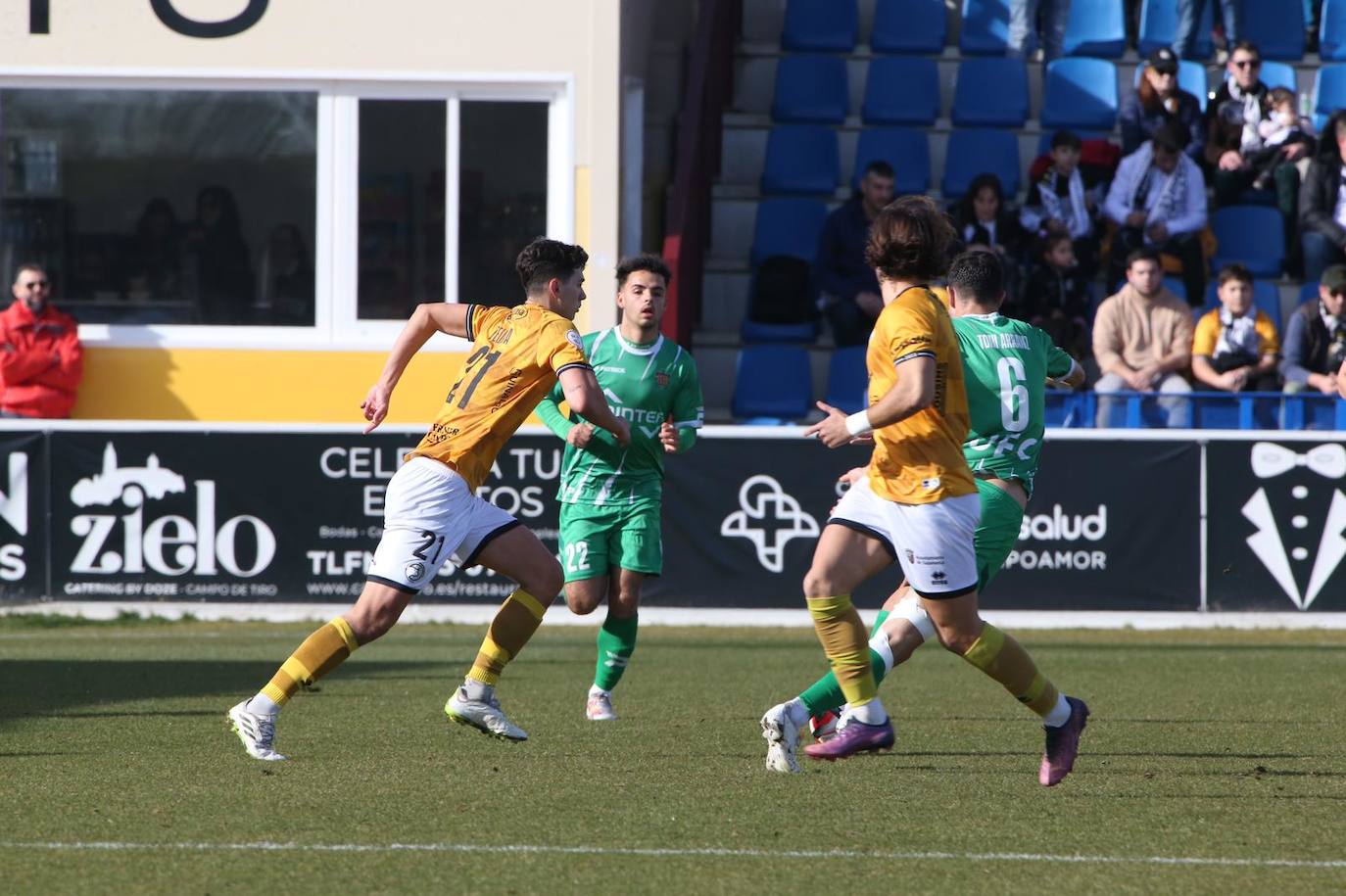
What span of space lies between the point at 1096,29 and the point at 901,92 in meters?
2.37

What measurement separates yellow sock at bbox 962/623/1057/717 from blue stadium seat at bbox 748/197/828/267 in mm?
11592

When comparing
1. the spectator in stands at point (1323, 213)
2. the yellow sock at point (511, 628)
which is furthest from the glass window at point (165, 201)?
the yellow sock at point (511, 628)

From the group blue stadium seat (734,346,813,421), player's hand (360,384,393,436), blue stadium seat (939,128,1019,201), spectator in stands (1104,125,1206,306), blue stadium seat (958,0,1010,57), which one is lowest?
blue stadium seat (734,346,813,421)

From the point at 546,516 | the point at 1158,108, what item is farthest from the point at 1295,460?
the point at 546,516

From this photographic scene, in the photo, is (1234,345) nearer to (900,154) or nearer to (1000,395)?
(900,154)

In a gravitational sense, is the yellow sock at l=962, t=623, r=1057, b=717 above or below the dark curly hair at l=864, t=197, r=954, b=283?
below

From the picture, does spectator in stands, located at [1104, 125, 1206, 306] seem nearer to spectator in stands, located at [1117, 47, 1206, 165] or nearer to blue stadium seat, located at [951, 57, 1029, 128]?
spectator in stands, located at [1117, 47, 1206, 165]

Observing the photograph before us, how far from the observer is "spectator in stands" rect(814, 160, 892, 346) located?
1641cm

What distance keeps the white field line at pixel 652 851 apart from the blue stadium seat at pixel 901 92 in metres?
14.6

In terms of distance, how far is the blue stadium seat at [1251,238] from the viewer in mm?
17688

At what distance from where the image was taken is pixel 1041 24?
20.2 m

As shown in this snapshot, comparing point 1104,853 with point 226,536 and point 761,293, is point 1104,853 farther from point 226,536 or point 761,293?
point 761,293

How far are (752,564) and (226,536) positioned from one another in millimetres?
3875

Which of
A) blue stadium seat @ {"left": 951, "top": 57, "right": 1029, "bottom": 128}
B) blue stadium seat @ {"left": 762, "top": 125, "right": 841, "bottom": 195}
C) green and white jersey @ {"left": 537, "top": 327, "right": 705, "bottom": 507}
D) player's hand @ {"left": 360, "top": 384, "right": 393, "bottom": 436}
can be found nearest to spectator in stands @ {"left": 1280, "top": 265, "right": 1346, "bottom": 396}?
blue stadium seat @ {"left": 951, "top": 57, "right": 1029, "bottom": 128}
